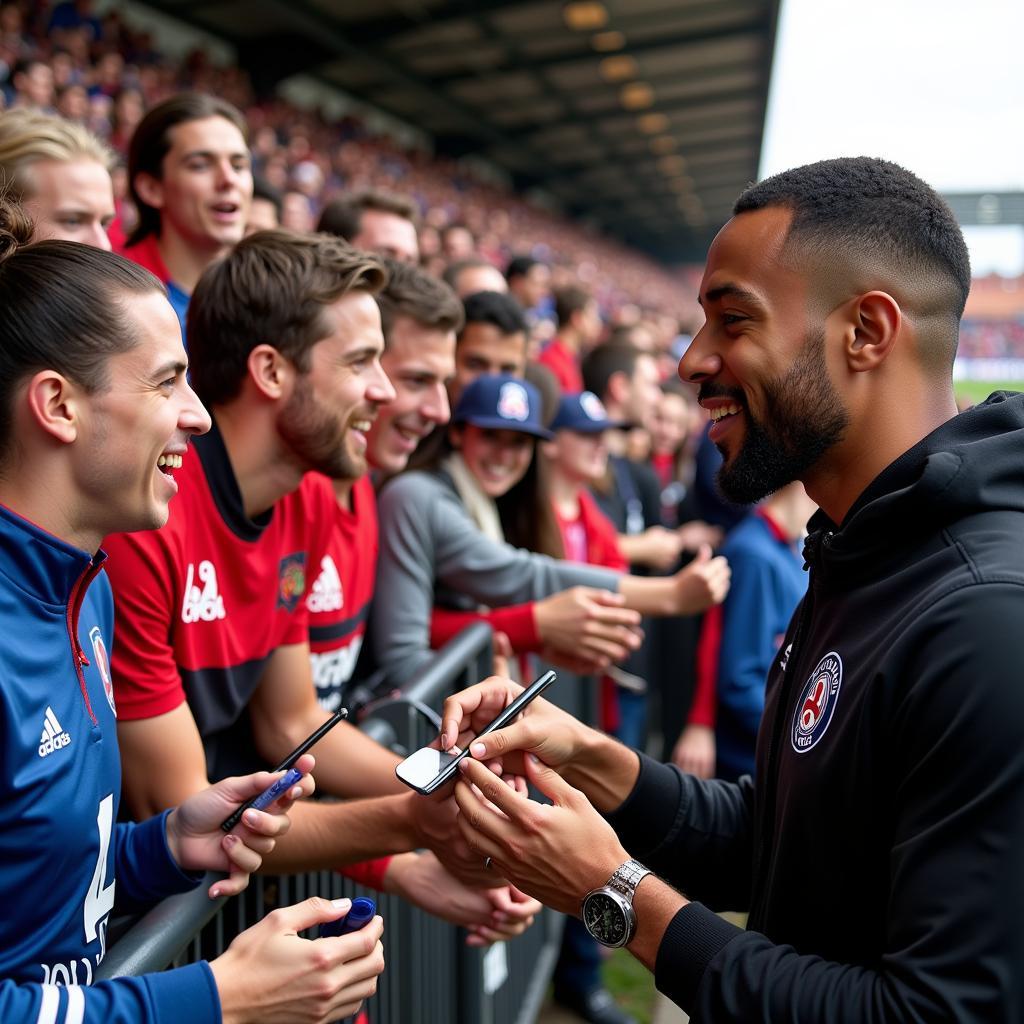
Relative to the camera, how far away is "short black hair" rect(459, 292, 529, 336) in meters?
3.97

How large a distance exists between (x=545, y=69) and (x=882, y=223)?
854 inches

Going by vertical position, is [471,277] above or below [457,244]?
below

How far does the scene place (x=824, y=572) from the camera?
165 cm

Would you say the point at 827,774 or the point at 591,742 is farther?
the point at 591,742

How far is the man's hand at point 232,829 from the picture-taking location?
67.3 inches

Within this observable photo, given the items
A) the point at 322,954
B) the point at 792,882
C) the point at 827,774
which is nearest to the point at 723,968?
the point at 792,882

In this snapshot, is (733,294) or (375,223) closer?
(733,294)

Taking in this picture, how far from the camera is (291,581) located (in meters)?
2.46

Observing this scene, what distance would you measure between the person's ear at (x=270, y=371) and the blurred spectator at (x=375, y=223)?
236 cm

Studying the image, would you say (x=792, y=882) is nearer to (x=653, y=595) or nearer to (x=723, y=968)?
(x=723, y=968)

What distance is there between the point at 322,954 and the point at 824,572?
95 centimetres

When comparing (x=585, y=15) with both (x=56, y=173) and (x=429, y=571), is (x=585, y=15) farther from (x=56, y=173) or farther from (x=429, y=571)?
(x=429, y=571)

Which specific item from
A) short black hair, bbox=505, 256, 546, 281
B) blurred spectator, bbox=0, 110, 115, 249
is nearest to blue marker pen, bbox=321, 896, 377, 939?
blurred spectator, bbox=0, 110, 115, 249

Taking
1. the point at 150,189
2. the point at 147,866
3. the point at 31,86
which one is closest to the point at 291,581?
the point at 147,866
